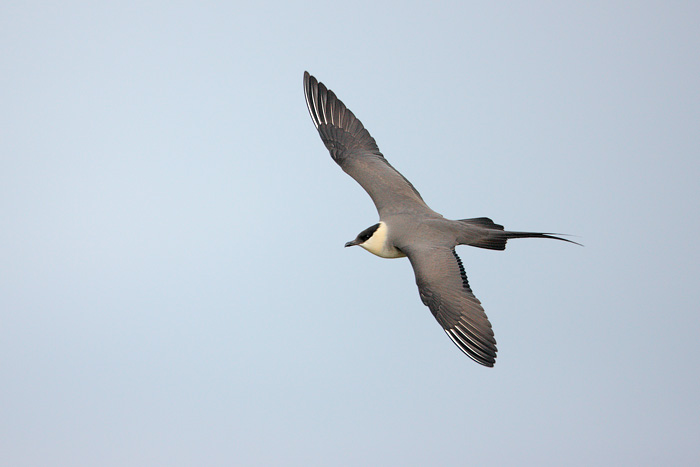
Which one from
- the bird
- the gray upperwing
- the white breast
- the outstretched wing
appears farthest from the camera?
the gray upperwing

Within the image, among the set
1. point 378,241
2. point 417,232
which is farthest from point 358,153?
point 417,232

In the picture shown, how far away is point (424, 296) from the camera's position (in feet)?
38.5

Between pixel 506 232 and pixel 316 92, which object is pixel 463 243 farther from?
pixel 316 92

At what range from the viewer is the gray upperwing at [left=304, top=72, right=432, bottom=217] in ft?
44.3

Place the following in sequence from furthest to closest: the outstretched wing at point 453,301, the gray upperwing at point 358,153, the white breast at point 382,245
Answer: the gray upperwing at point 358,153 < the white breast at point 382,245 < the outstretched wing at point 453,301

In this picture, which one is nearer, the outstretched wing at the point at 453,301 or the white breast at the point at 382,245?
the outstretched wing at the point at 453,301

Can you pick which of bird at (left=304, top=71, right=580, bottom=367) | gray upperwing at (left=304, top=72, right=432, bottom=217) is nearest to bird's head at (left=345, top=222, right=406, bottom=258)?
bird at (left=304, top=71, right=580, bottom=367)

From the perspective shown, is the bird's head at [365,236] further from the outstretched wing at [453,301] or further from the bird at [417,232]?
the outstretched wing at [453,301]

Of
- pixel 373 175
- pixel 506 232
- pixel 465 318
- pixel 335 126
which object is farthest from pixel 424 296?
pixel 335 126

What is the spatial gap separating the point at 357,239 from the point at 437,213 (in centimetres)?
138

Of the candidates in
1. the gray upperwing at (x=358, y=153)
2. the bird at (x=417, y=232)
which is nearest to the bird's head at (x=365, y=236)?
the bird at (x=417, y=232)

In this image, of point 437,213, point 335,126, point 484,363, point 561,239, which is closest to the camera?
point 484,363

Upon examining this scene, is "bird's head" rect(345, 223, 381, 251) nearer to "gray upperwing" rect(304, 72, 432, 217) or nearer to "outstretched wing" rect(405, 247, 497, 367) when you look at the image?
"gray upperwing" rect(304, 72, 432, 217)

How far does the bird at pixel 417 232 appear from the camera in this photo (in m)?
11.5
